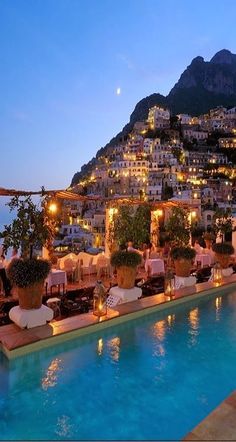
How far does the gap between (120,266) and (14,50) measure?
154ft

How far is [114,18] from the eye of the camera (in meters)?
65.1

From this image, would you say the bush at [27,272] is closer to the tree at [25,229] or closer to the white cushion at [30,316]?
the tree at [25,229]

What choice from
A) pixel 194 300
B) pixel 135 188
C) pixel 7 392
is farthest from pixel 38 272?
pixel 135 188

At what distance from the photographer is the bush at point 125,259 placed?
9555 millimetres

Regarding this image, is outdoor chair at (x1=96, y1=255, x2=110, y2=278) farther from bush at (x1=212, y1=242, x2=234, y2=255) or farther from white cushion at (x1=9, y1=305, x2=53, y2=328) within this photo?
white cushion at (x1=9, y1=305, x2=53, y2=328)

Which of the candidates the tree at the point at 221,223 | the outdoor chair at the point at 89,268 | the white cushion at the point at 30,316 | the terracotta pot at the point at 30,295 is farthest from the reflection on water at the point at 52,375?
the tree at the point at 221,223

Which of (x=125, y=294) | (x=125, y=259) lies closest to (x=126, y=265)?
(x=125, y=259)

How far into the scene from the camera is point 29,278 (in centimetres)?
723

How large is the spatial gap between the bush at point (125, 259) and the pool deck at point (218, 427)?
17.8ft

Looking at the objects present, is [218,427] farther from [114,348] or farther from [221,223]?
[221,223]

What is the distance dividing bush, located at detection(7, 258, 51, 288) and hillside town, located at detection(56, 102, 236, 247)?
66.8m

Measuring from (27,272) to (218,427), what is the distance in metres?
4.69

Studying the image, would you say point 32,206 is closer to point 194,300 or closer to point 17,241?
point 17,241

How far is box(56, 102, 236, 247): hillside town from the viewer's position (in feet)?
294
